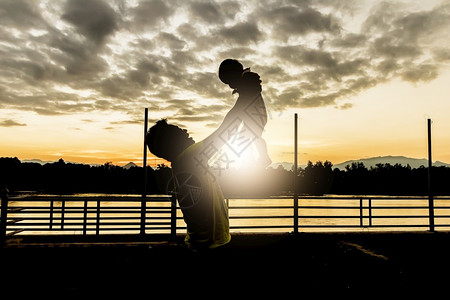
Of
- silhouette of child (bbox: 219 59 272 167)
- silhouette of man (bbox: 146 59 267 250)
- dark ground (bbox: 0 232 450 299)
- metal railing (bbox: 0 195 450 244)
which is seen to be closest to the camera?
silhouette of child (bbox: 219 59 272 167)

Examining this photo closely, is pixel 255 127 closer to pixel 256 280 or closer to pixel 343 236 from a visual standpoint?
pixel 256 280

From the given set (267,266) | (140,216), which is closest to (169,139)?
(267,266)

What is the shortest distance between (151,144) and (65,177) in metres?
134

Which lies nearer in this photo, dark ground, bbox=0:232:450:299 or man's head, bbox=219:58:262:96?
man's head, bbox=219:58:262:96

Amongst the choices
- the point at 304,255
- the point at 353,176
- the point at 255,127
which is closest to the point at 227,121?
the point at 255,127

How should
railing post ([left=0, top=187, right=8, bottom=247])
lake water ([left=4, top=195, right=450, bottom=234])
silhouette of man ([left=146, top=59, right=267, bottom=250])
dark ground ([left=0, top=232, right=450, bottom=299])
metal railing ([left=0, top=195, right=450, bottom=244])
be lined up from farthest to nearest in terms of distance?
lake water ([left=4, top=195, right=450, bottom=234]) → metal railing ([left=0, top=195, right=450, bottom=244]) → railing post ([left=0, top=187, right=8, bottom=247]) → dark ground ([left=0, top=232, right=450, bottom=299]) → silhouette of man ([left=146, top=59, right=267, bottom=250])

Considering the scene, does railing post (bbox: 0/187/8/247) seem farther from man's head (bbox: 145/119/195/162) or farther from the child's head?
the child's head

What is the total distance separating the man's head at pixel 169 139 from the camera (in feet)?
5.81

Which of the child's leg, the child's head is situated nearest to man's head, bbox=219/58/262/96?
the child's head

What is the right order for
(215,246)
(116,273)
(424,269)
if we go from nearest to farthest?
(215,246), (116,273), (424,269)

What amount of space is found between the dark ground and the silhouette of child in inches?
77.6

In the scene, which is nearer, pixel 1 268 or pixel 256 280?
pixel 256 280

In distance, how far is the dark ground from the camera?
5.68m

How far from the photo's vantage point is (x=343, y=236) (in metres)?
11.9
